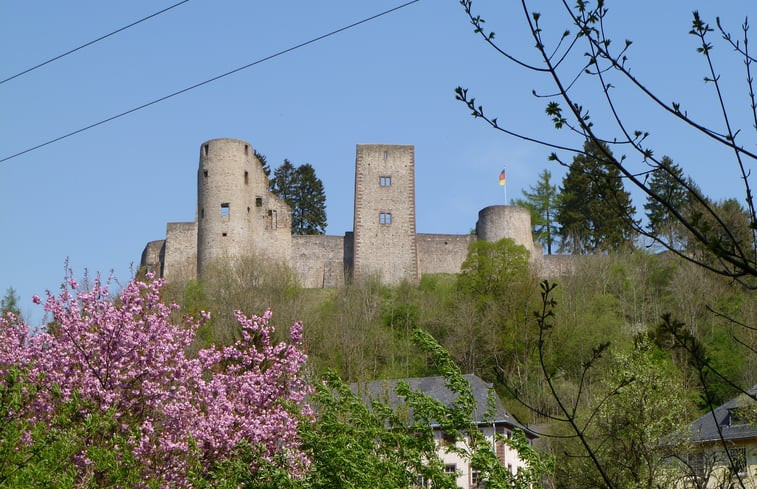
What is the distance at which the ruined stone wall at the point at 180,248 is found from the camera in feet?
174

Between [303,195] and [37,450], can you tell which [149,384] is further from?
[303,195]

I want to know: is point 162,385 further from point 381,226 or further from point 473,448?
point 381,226

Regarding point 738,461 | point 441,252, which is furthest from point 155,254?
point 738,461

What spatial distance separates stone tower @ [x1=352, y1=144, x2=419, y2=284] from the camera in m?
53.4

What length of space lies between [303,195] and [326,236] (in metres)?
16.6

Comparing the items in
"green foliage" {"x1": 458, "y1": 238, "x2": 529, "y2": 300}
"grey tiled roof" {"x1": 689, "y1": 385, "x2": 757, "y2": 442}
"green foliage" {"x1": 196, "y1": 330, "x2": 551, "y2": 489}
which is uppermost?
"green foliage" {"x1": 458, "y1": 238, "x2": 529, "y2": 300}

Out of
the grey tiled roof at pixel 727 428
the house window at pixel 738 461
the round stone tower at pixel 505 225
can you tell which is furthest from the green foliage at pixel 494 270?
the house window at pixel 738 461

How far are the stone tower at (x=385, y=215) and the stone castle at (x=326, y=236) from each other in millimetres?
47

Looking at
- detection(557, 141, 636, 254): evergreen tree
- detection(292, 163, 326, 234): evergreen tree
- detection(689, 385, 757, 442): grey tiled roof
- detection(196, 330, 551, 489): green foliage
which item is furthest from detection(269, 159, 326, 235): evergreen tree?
detection(196, 330, 551, 489): green foliage

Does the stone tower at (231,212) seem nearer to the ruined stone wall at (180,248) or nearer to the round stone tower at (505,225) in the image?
the ruined stone wall at (180,248)

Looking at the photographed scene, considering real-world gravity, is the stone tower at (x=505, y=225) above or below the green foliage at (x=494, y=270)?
above

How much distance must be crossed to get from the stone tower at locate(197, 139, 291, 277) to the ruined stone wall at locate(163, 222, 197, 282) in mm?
322

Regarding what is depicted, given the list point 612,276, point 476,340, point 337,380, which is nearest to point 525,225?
point 612,276

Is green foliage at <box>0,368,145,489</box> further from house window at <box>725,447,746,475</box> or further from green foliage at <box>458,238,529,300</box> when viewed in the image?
green foliage at <box>458,238,529,300</box>
